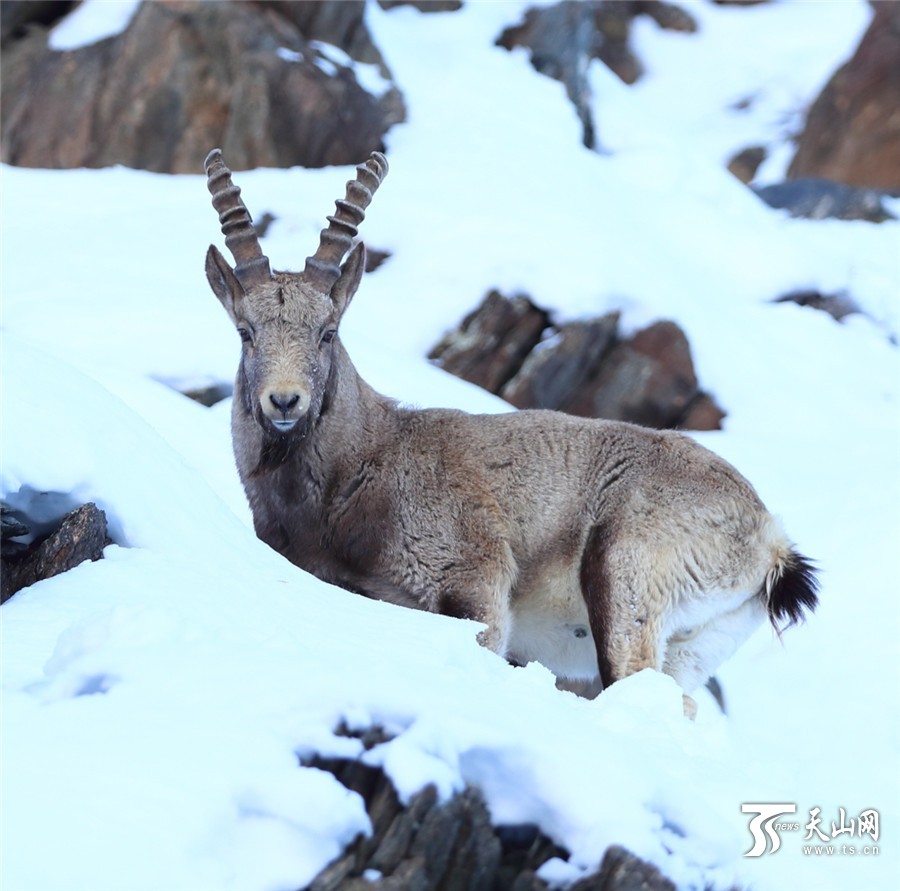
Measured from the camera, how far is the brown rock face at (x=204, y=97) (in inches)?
666

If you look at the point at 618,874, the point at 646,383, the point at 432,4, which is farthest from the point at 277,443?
the point at 432,4

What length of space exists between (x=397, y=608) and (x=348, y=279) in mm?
2663

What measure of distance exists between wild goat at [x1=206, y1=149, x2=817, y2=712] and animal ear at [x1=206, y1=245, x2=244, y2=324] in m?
0.01

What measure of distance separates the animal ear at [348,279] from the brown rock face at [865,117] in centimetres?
1884

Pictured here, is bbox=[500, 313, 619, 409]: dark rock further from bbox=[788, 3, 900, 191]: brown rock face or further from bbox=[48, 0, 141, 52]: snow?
bbox=[788, 3, 900, 191]: brown rock face

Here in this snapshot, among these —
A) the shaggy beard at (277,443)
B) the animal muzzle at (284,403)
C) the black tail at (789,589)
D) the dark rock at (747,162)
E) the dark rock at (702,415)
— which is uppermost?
the animal muzzle at (284,403)

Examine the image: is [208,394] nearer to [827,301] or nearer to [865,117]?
[827,301]

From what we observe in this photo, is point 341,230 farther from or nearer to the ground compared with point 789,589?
farther from the ground

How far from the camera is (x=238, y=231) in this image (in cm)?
761

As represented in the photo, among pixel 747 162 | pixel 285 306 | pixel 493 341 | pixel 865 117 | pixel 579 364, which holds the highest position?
pixel 285 306

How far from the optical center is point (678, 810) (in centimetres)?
411

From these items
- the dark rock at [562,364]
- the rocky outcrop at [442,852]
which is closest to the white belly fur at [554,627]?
the rocky outcrop at [442,852]

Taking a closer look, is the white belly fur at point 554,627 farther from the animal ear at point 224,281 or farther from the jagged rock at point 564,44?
the jagged rock at point 564,44

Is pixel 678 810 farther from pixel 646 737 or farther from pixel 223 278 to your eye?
pixel 223 278
